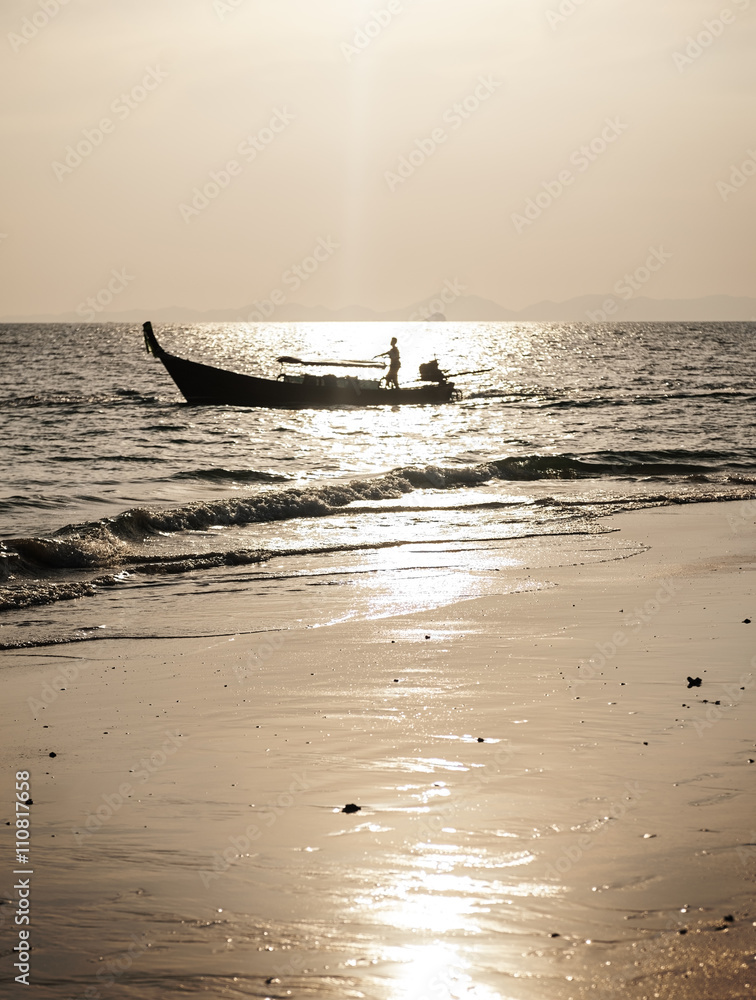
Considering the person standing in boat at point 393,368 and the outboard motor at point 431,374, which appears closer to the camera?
the person standing in boat at point 393,368

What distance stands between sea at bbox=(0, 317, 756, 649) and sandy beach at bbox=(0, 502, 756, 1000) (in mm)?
2244

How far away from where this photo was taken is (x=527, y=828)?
14.3ft

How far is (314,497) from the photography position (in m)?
18.2

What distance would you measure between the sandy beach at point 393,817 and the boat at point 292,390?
104 feet

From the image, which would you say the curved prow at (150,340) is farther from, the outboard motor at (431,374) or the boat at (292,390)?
the outboard motor at (431,374)

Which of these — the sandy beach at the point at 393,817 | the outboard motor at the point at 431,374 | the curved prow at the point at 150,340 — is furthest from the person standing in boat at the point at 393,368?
the sandy beach at the point at 393,817

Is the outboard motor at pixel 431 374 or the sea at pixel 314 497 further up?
the outboard motor at pixel 431 374

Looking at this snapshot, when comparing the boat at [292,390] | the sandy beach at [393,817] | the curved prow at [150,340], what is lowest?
the sandy beach at [393,817]

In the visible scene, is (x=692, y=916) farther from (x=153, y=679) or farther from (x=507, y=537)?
(x=507, y=537)

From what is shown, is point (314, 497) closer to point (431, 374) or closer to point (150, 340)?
point (150, 340)

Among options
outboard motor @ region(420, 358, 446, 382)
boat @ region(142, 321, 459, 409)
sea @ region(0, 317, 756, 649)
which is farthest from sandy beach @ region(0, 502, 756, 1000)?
outboard motor @ region(420, 358, 446, 382)

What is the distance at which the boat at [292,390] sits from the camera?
129ft

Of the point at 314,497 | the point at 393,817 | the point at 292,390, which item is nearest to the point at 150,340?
the point at 292,390

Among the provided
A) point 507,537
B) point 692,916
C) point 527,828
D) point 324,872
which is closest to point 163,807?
point 324,872
